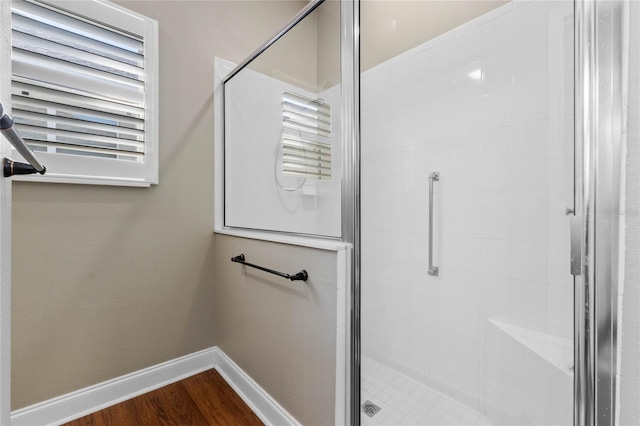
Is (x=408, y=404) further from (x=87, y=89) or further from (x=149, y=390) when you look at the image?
(x=87, y=89)

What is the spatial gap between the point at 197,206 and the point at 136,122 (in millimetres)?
541

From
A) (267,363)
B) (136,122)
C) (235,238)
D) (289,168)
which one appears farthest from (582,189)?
(136,122)

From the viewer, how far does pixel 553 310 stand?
1.10m

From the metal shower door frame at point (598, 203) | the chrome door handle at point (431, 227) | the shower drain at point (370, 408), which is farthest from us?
the chrome door handle at point (431, 227)

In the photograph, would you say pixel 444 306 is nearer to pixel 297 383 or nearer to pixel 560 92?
pixel 297 383

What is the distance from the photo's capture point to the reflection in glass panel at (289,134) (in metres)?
1.22

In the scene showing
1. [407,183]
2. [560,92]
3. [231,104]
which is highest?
[231,104]

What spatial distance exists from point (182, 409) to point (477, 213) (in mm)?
1713

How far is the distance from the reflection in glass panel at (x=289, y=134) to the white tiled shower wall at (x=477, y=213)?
16 cm

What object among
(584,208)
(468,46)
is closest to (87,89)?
(468,46)

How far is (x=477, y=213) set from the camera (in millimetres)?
1384

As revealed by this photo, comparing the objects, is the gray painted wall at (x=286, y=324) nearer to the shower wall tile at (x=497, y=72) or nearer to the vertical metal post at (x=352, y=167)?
the vertical metal post at (x=352, y=167)

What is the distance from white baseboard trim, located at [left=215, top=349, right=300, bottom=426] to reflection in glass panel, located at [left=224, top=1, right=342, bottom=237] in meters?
0.79

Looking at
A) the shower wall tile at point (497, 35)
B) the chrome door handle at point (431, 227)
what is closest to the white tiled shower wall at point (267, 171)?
the chrome door handle at point (431, 227)
